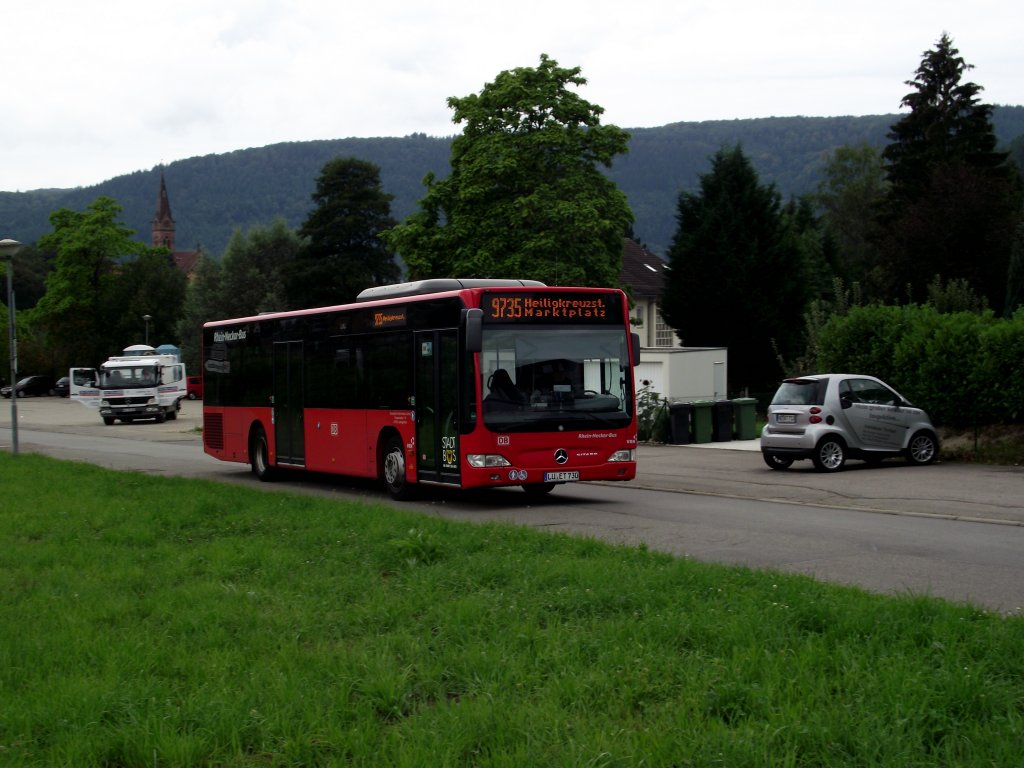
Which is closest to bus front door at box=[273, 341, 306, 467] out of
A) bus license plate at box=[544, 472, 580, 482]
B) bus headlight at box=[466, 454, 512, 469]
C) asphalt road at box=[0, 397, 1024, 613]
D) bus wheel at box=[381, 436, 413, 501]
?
asphalt road at box=[0, 397, 1024, 613]

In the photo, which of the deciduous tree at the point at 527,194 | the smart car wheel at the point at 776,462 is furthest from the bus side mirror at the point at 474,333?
the deciduous tree at the point at 527,194

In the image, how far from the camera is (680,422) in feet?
105

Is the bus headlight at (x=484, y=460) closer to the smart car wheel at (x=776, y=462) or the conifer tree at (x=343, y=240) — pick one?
the smart car wheel at (x=776, y=462)

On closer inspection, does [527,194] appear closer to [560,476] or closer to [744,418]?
[744,418]

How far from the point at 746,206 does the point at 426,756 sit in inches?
2062

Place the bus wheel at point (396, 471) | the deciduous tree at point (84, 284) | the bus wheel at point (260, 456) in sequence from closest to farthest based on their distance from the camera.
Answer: the bus wheel at point (396, 471), the bus wheel at point (260, 456), the deciduous tree at point (84, 284)

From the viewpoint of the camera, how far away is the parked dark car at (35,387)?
334 feet

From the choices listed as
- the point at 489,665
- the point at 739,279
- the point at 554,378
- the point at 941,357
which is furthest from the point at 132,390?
the point at 489,665

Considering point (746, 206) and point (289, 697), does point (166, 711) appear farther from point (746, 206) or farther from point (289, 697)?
point (746, 206)

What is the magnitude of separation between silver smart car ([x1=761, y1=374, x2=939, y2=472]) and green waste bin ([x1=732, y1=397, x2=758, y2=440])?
9504 millimetres

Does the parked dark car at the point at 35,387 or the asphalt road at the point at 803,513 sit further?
the parked dark car at the point at 35,387

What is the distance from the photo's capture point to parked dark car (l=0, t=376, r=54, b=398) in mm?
101875

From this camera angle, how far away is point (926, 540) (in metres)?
12.6

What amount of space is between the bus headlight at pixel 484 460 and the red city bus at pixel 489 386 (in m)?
0.01
